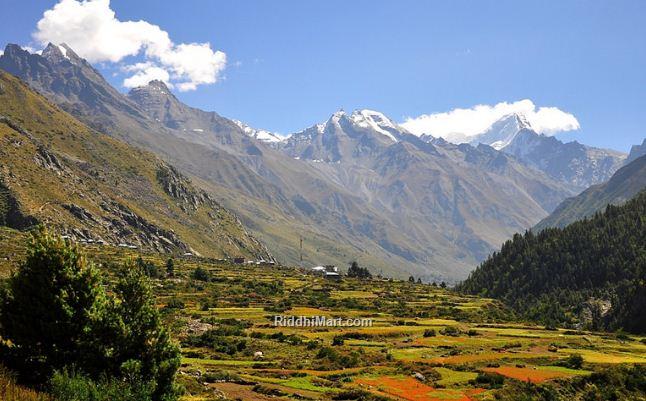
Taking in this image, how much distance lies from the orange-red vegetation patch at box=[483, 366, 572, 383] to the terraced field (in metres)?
0.25

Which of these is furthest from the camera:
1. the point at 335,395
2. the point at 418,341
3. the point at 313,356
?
the point at 418,341

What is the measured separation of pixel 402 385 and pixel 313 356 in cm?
2134

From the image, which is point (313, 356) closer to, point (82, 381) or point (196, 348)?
point (196, 348)

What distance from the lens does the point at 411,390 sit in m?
61.2

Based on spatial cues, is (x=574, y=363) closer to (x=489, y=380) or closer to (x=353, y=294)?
(x=489, y=380)

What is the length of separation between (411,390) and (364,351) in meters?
26.0

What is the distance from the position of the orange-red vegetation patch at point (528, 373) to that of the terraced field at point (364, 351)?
0.82 ft

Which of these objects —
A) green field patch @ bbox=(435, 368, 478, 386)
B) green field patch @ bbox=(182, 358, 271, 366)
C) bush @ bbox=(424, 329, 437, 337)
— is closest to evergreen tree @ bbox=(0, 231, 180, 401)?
green field patch @ bbox=(182, 358, 271, 366)

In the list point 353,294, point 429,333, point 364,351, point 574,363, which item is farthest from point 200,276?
point 574,363

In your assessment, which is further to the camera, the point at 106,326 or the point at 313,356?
the point at 313,356

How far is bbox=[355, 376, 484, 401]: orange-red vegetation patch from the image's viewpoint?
5850cm

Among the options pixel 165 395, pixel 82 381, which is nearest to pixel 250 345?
pixel 165 395

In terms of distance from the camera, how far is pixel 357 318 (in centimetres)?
12850

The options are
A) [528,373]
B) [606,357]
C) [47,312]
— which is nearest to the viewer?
[47,312]
